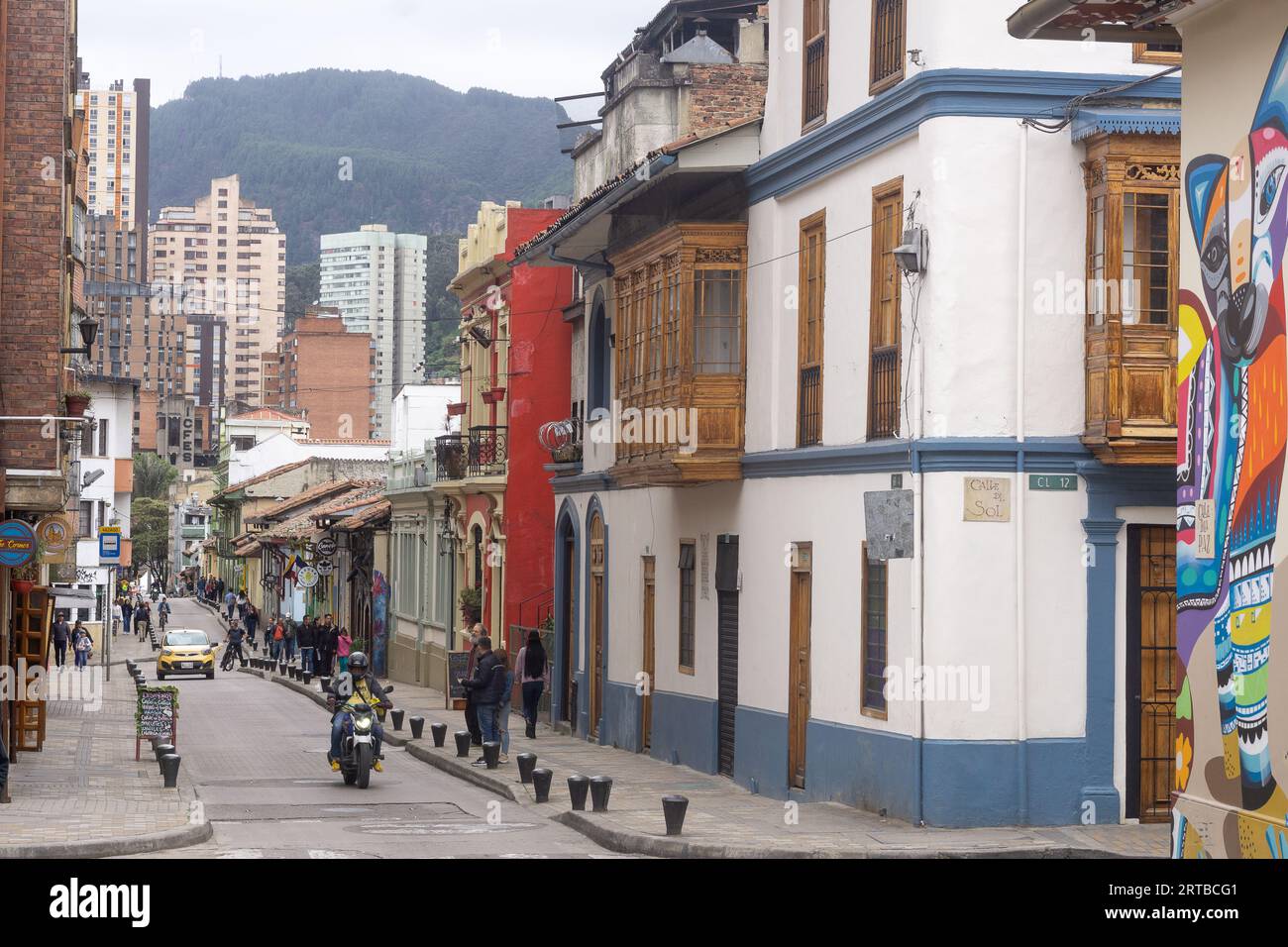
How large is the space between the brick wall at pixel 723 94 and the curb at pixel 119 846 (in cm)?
1529

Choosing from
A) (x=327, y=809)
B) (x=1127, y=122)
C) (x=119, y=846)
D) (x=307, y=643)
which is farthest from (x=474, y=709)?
(x=307, y=643)

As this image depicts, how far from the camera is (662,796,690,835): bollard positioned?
15.9 metres

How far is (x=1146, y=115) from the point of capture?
16109 mm

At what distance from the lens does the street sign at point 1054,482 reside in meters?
16.3

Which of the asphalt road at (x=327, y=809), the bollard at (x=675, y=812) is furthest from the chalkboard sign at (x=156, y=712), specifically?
the bollard at (x=675, y=812)

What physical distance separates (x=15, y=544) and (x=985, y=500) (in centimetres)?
1026

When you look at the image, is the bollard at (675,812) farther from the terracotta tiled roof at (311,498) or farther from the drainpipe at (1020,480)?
the terracotta tiled roof at (311,498)

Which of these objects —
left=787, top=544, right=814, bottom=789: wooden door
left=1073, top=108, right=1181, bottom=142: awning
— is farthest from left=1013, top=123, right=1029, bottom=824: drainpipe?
left=787, top=544, right=814, bottom=789: wooden door

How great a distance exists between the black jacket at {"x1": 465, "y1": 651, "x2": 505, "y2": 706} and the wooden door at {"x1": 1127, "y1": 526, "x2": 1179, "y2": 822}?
→ 32.6ft

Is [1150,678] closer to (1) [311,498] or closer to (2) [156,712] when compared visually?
(2) [156,712]

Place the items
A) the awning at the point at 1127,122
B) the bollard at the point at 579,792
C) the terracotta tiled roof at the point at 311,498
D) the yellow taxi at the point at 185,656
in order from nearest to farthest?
the awning at the point at 1127,122, the bollard at the point at 579,792, the yellow taxi at the point at 185,656, the terracotta tiled roof at the point at 311,498

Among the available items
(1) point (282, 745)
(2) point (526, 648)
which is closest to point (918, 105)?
(2) point (526, 648)

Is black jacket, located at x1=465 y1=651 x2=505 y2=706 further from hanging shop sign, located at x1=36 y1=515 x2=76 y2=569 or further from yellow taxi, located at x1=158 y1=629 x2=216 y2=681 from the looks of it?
yellow taxi, located at x1=158 y1=629 x2=216 y2=681

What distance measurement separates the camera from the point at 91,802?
1848cm
